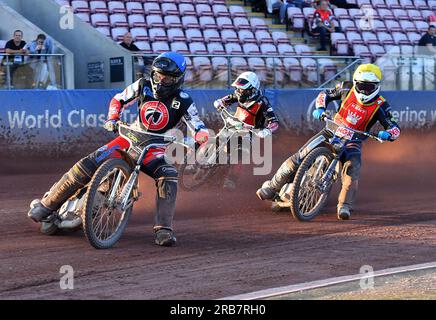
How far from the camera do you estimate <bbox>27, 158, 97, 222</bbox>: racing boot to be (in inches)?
367

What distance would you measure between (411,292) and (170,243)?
3165 mm

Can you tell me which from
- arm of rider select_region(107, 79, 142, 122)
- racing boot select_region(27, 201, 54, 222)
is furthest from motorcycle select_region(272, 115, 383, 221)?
racing boot select_region(27, 201, 54, 222)

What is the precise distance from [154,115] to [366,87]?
3423 mm

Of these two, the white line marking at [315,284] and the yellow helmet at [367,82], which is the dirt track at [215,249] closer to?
the white line marking at [315,284]

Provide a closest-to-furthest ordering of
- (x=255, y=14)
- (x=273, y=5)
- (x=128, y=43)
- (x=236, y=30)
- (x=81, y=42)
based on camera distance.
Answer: (x=128, y=43), (x=81, y=42), (x=236, y=30), (x=255, y=14), (x=273, y=5)

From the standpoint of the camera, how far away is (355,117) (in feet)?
40.1

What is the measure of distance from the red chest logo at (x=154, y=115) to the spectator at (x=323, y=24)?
14255 millimetres

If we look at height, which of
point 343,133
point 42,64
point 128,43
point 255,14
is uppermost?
point 255,14

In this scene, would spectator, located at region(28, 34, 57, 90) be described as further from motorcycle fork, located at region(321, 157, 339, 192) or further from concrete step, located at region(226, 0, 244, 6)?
concrete step, located at region(226, 0, 244, 6)

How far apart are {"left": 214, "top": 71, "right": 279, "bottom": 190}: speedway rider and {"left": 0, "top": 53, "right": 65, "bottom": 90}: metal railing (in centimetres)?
426

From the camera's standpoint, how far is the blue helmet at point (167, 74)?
987 cm

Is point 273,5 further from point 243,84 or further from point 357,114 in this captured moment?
point 357,114

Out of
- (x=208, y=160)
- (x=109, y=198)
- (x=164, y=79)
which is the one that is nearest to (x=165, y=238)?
(x=109, y=198)

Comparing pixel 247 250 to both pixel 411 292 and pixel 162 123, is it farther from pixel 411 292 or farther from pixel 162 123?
pixel 411 292
